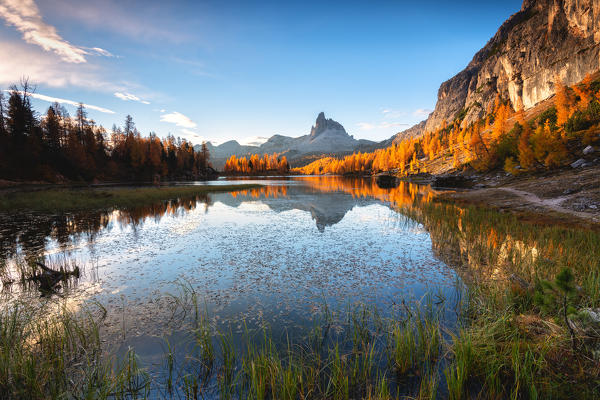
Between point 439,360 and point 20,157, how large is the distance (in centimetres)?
7892

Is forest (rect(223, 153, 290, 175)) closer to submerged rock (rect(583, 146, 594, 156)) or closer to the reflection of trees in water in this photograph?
the reflection of trees in water

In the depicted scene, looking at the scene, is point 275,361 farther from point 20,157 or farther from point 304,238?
point 20,157

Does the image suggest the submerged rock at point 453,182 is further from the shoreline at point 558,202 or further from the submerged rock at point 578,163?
the shoreline at point 558,202

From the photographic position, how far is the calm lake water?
745cm

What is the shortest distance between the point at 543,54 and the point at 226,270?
18329cm

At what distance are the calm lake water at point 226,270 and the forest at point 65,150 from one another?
47.1m

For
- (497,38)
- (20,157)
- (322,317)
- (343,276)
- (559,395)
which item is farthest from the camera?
(497,38)

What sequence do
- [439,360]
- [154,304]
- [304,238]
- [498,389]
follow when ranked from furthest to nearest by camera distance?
[304,238]
[154,304]
[439,360]
[498,389]

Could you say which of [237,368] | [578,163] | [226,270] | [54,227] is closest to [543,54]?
[578,163]

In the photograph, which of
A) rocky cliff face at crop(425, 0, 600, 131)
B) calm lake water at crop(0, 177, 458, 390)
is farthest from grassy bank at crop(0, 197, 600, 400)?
rocky cliff face at crop(425, 0, 600, 131)

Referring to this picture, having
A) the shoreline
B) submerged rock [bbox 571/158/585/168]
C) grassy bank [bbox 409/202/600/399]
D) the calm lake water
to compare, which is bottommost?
the calm lake water

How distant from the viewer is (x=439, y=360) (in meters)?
5.40

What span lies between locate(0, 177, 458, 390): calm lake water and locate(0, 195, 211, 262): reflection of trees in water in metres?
0.08

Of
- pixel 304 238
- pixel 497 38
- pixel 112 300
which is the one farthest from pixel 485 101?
pixel 112 300
